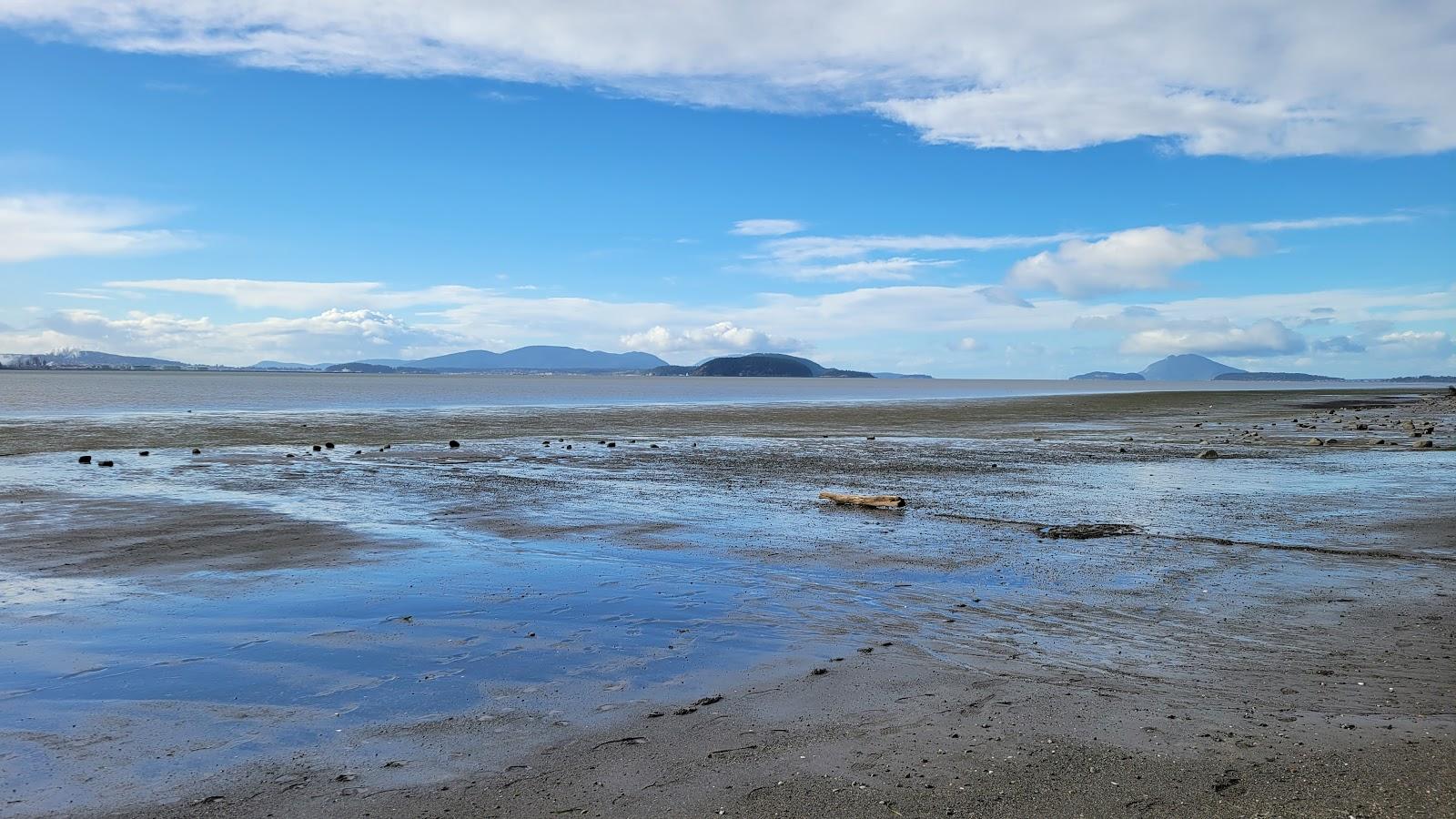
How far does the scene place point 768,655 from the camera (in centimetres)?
905

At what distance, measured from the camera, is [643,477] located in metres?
25.3

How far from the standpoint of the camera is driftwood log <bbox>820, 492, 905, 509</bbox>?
1919 cm

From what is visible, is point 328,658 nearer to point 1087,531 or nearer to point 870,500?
point 1087,531

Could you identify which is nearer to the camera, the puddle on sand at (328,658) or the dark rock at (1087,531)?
the puddle on sand at (328,658)

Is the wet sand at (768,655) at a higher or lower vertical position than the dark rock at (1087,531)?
lower

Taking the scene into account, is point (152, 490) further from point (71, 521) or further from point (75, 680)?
point (75, 680)

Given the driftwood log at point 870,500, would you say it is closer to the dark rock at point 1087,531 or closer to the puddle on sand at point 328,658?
the dark rock at point 1087,531

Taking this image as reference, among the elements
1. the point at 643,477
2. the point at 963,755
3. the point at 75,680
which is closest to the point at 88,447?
the point at 643,477

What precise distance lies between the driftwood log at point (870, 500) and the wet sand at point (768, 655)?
1.46 feet

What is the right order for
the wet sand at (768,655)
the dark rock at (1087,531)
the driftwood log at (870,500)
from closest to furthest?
the wet sand at (768,655) < the dark rock at (1087,531) < the driftwood log at (870,500)

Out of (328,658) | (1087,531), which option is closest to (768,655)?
(328,658)

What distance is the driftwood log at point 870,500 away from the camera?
19188mm

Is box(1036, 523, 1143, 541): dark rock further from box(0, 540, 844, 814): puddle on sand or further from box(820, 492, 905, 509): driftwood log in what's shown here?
box(0, 540, 844, 814): puddle on sand

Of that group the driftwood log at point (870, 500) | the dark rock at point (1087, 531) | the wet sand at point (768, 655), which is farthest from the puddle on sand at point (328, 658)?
the driftwood log at point (870, 500)
